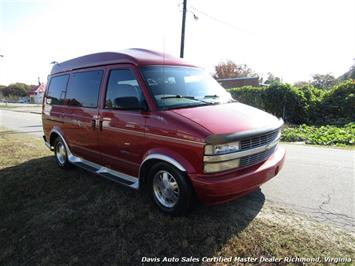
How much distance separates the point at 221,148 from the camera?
120 inches

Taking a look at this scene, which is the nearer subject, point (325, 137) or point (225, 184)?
point (225, 184)

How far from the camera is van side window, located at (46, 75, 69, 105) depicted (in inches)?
222

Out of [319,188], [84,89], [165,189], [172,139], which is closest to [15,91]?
[84,89]

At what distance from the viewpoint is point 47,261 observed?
296cm

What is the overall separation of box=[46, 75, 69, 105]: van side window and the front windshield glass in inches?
100

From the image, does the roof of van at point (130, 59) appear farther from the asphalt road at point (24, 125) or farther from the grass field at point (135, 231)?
the asphalt road at point (24, 125)

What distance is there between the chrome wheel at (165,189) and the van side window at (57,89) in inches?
125

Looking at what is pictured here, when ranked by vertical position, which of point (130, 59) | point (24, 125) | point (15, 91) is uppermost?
point (15, 91)

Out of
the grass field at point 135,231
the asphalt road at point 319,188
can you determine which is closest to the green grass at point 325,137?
A: the asphalt road at point 319,188

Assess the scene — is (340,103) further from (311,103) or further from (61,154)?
(61,154)

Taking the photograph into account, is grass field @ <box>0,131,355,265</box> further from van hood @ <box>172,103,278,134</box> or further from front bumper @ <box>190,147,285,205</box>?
van hood @ <box>172,103,278,134</box>

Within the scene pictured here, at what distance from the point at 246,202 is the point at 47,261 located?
8.68ft

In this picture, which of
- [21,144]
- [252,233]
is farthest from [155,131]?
[21,144]

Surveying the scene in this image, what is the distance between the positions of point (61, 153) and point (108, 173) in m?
2.12
